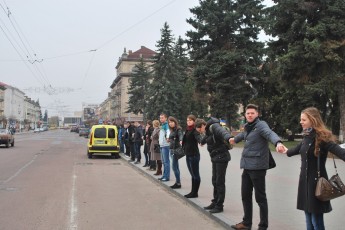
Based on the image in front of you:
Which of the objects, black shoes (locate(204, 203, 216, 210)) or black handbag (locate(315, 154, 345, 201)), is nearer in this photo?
black handbag (locate(315, 154, 345, 201))

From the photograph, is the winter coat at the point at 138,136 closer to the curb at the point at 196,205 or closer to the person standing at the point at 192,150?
the curb at the point at 196,205

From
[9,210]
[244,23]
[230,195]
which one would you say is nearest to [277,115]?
[244,23]

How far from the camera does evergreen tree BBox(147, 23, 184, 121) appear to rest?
5731cm

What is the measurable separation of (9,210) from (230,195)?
4.82 metres

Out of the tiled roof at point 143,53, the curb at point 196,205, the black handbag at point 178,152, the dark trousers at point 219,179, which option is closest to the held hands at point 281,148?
the curb at point 196,205

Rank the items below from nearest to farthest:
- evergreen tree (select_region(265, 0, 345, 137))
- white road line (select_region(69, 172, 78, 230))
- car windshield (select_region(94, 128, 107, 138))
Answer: white road line (select_region(69, 172, 78, 230))
evergreen tree (select_region(265, 0, 345, 137))
car windshield (select_region(94, 128, 107, 138))

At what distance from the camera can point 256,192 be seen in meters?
6.39

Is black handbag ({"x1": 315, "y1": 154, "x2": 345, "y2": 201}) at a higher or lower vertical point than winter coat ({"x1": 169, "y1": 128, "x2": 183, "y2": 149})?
lower

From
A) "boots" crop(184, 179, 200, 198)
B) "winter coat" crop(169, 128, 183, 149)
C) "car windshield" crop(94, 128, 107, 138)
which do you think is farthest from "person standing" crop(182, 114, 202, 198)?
"car windshield" crop(94, 128, 107, 138)

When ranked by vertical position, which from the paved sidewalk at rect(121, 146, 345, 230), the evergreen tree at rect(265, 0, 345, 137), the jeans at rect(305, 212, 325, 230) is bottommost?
the paved sidewalk at rect(121, 146, 345, 230)

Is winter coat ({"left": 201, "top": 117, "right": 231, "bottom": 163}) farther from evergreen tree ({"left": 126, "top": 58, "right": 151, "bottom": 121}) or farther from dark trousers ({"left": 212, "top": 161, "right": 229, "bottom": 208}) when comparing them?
evergreen tree ({"left": 126, "top": 58, "right": 151, "bottom": 121})

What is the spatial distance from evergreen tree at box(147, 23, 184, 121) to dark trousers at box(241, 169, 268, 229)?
50563 mm

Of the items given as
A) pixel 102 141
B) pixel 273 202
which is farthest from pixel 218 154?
pixel 102 141

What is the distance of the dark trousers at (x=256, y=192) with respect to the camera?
634 cm
